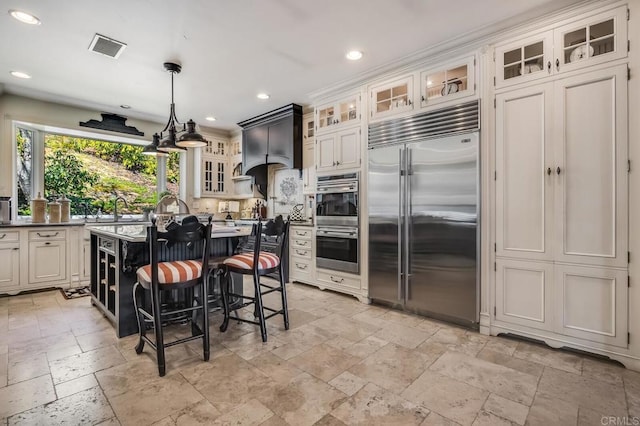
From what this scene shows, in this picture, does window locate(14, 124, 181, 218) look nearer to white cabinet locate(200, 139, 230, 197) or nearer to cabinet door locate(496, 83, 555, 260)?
white cabinet locate(200, 139, 230, 197)

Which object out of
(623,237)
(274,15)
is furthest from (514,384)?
(274,15)

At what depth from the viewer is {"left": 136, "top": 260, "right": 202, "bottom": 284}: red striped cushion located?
2090 mm

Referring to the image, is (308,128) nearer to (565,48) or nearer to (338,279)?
(338,279)

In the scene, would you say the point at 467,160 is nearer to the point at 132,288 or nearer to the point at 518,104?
the point at 518,104

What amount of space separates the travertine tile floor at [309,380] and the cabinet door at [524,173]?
847 millimetres

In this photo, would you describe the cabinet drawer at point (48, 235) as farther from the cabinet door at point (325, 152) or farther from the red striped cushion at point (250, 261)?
the cabinet door at point (325, 152)

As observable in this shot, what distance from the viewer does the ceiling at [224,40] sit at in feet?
7.93

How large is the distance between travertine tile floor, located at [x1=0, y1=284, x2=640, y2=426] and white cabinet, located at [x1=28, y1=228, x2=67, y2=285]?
1.47m

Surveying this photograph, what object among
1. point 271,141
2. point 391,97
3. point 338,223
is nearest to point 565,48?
point 391,97

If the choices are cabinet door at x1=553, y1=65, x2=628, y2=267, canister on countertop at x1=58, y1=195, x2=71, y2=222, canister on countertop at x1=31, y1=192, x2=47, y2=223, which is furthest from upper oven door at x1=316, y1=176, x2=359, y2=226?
canister on countertop at x1=31, y1=192, x2=47, y2=223

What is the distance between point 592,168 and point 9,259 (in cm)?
609

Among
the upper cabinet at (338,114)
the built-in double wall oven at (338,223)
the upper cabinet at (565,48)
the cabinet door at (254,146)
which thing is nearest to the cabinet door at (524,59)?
the upper cabinet at (565,48)

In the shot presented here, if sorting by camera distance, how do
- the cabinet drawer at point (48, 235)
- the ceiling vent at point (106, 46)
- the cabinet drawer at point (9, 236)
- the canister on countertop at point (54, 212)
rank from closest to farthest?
1. the ceiling vent at point (106, 46)
2. the cabinet drawer at point (9, 236)
3. the cabinet drawer at point (48, 235)
4. the canister on countertop at point (54, 212)

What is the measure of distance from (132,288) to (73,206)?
327 centimetres
